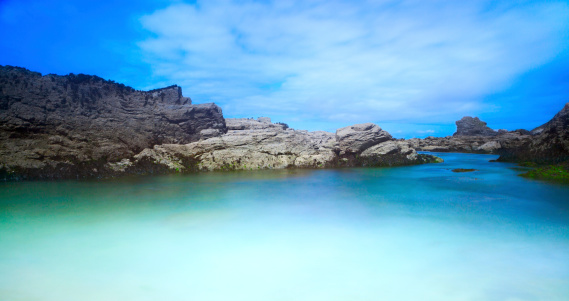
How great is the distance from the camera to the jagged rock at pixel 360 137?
22016mm

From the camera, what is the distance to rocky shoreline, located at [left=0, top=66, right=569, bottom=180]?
561 inches

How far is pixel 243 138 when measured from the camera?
2000 centimetres

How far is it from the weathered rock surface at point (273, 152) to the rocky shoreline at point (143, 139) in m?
0.06

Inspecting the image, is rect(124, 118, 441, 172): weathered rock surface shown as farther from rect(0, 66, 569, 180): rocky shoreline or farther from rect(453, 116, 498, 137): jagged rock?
rect(453, 116, 498, 137): jagged rock

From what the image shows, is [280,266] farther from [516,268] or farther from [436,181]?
[436,181]

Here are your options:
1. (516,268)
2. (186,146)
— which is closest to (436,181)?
(516,268)

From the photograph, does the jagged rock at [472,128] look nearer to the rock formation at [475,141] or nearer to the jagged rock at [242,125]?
the rock formation at [475,141]

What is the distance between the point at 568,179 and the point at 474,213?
24.6ft

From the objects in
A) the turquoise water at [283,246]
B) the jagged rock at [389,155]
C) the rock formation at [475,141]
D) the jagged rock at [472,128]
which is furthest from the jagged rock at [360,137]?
the jagged rock at [472,128]

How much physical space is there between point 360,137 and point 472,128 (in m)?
45.2

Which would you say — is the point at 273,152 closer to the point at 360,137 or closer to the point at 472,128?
the point at 360,137

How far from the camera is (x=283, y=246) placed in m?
5.68

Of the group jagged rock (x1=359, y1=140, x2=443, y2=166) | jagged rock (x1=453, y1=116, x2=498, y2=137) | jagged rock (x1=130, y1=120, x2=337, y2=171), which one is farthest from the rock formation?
jagged rock (x1=130, y1=120, x2=337, y2=171)

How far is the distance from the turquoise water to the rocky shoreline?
435 cm
